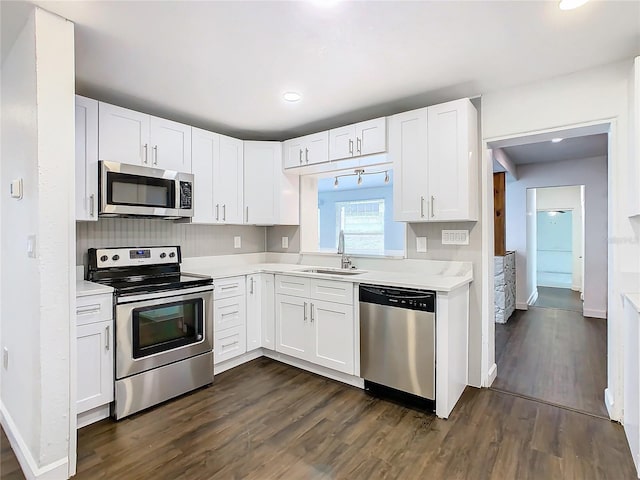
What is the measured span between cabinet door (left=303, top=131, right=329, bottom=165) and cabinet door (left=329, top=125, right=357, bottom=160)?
0.06 meters

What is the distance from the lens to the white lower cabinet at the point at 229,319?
2955 mm

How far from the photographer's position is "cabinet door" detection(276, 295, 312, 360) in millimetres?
3020

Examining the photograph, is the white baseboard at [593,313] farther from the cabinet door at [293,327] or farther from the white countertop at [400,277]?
the cabinet door at [293,327]

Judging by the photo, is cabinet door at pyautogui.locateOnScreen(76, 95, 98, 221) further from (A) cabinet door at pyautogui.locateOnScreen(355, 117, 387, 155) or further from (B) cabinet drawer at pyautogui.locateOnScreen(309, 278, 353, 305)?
(A) cabinet door at pyautogui.locateOnScreen(355, 117, 387, 155)

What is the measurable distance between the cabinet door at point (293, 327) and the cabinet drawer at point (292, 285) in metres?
0.05

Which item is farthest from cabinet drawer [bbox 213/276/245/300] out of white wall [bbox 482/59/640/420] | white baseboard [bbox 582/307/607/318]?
white baseboard [bbox 582/307/607/318]

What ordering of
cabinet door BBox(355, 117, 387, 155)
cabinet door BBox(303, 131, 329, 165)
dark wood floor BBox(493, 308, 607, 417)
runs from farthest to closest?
1. cabinet door BBox(303, 131, 329, 165)
2. cabinet door BBox(355, 117, 387, 155)
3. dark wood floor BBox(493, 308, 607, 417)

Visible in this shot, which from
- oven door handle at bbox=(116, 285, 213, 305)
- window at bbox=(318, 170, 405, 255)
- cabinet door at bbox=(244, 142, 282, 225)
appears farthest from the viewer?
window at bbox=(318, 170, 405, 255)

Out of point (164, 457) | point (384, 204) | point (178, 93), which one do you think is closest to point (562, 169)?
point (384, 204)

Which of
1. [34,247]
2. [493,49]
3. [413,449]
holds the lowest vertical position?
[413,449]

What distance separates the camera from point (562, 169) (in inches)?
212

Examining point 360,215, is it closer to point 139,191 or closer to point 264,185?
point 264,185

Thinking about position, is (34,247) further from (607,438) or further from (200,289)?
(607,438)

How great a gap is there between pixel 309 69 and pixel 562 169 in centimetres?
504
